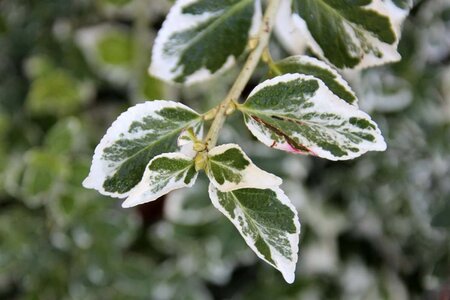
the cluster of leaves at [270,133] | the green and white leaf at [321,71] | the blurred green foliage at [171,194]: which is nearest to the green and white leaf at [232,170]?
the cluster of leaves at [270,133]

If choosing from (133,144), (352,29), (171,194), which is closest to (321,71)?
(352,29)

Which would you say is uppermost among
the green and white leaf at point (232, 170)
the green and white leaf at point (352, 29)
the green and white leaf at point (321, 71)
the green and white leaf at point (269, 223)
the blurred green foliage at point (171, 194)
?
the green and white leaf at point (352, 29)

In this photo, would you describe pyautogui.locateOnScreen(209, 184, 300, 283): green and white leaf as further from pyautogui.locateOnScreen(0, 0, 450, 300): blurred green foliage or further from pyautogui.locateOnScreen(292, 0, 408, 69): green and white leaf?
pyautogui.locateOnScreen(0, 0, 450, 300): blurred green foliage

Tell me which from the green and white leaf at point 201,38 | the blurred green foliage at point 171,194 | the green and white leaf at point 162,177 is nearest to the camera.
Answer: the green and white leaf at point 162,177

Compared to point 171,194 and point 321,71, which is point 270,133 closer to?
point 321,71

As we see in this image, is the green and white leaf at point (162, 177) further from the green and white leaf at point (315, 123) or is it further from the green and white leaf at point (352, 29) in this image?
the green and white leaf at point (352, 29)

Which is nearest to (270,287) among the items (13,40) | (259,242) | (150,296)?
(150,296)
